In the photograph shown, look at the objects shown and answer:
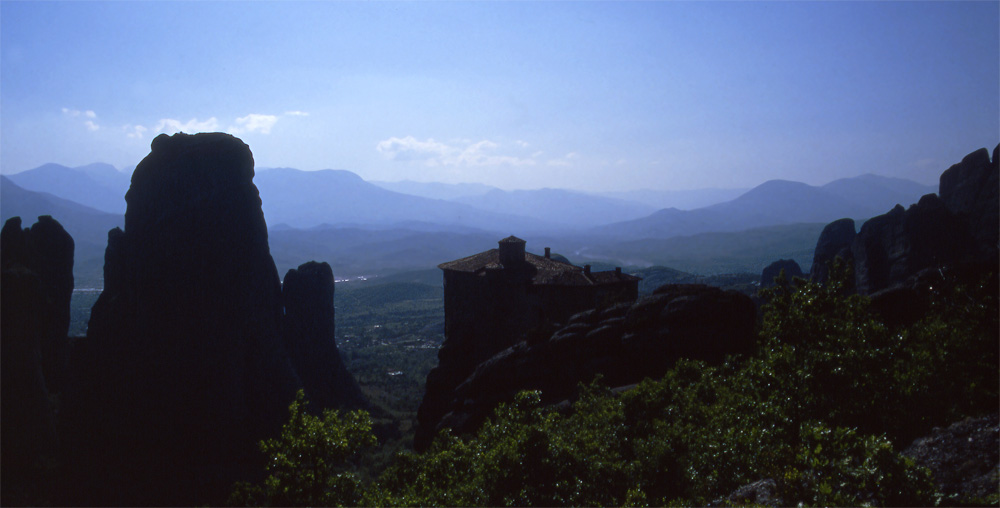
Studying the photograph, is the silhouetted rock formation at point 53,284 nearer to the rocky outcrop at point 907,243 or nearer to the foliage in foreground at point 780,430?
the foliage in foreground at point 780,430

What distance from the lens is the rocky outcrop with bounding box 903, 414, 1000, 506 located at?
889 centimetres

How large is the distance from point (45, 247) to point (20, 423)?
21.1m

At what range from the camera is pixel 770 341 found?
1331 cm

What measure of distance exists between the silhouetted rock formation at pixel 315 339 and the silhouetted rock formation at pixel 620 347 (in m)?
48.2

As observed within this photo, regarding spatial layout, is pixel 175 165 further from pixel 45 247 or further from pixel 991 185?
pixel 991 185

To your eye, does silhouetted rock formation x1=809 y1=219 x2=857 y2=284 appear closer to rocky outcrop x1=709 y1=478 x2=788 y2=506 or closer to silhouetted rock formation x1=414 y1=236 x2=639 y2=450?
silhouetted rock formation x1=414 y1=236 x2=639 y2=450

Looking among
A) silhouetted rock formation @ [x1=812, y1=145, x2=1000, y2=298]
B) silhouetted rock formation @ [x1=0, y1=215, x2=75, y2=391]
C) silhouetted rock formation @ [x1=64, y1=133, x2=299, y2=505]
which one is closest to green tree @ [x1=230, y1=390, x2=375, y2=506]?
silhouetted rock formation @ [x1=64, y1=133, x2=299, y2=505]

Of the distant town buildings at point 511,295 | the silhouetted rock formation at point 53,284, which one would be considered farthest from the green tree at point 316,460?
the silhouetted rock formation at point 53,284

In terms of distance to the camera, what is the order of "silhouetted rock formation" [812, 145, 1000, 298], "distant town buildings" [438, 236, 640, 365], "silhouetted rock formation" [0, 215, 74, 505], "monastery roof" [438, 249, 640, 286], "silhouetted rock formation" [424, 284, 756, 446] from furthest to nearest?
"silhouetted rock formation" [812, 145, 1000, 298]
"monastery roof" [438, 249, 640, 286]
"distant town buildings" [438, 236, 640, 365]
"silhouetted rock formation" [0, 215, 74, 505]
"silhouetted rock formation" [424, 284, 756, 446]

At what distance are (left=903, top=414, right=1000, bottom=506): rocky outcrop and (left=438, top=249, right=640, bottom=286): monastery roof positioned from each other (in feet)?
128

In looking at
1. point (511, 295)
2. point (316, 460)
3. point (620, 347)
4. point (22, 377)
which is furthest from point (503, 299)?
point (316, 460)

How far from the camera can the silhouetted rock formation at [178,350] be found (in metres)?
54.0

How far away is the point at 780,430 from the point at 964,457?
10.0ft

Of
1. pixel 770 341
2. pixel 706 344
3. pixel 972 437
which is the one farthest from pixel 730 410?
pixel 706 344
